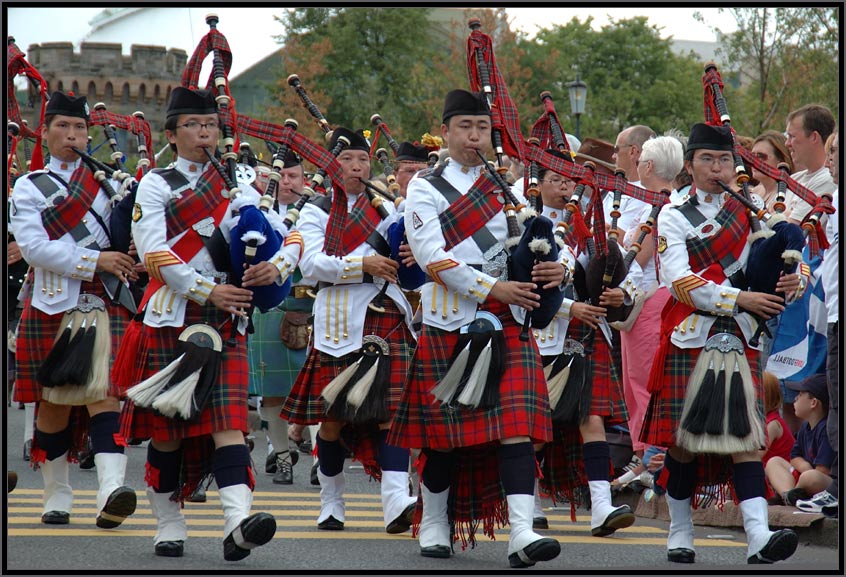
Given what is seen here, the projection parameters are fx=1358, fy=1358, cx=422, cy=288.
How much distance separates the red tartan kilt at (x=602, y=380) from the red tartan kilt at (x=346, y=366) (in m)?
0.91

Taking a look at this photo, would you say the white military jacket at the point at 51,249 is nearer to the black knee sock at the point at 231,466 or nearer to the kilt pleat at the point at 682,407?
the black knee sock at the point at 231,466

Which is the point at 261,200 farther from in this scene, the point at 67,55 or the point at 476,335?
the point at 67,55

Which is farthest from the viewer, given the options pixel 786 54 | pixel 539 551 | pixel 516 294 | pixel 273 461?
pixel 786 54

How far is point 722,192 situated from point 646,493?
225 centimetres

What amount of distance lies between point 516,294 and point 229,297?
49.0 inches

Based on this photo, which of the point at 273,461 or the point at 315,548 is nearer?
the point at 315,548

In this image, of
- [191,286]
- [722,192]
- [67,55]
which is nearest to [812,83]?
Result: [722,192]

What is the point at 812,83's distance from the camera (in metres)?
21.6

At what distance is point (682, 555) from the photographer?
616 centimetres

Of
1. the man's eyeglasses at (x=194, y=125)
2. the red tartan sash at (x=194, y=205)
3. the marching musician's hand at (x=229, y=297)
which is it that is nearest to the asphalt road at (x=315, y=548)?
the marching musician's hand at (x=229, y=297)

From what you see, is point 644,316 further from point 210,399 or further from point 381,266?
point 210,399

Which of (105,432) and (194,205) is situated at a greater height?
(194,205)

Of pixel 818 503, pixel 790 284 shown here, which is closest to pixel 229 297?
pixel 790 284

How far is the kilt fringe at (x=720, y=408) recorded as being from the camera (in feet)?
19.7
